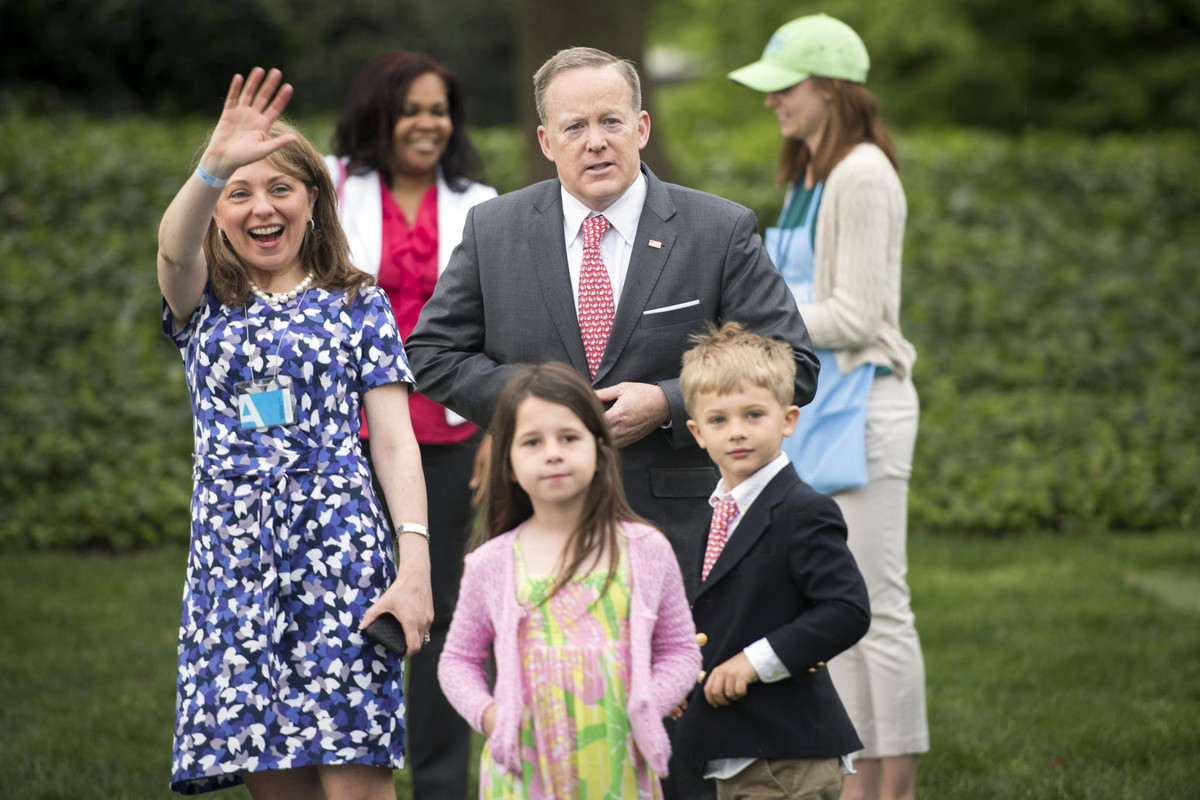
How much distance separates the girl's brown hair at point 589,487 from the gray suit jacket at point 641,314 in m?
0.41

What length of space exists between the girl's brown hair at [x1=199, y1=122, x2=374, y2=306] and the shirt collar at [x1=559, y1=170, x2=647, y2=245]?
0.54 metres

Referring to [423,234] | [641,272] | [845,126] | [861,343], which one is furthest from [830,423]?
[423,234]

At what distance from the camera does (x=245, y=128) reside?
3.18m

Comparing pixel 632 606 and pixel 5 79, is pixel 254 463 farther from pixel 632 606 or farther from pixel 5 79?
pixel 5 79

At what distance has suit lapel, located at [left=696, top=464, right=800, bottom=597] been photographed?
3.23 metres

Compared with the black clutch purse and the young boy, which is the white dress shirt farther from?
the black clutch purse

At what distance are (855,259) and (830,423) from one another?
21.4 inches

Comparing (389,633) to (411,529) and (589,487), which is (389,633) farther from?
(589,487)

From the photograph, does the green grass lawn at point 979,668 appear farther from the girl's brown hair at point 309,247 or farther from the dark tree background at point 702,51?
the dark tree background at point 702,51

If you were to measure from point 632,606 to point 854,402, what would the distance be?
1.89m

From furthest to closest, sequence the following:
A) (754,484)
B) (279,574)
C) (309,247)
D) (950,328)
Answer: (950,328) → (309,247) → (279,574) → (754,484)

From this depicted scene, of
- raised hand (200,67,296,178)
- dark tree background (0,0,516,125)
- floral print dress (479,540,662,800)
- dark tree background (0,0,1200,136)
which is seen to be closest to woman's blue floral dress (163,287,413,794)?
raised hand (200,67,296,178)

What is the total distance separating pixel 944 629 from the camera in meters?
7.45

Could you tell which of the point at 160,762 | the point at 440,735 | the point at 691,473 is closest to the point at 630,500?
the point at 691,473
